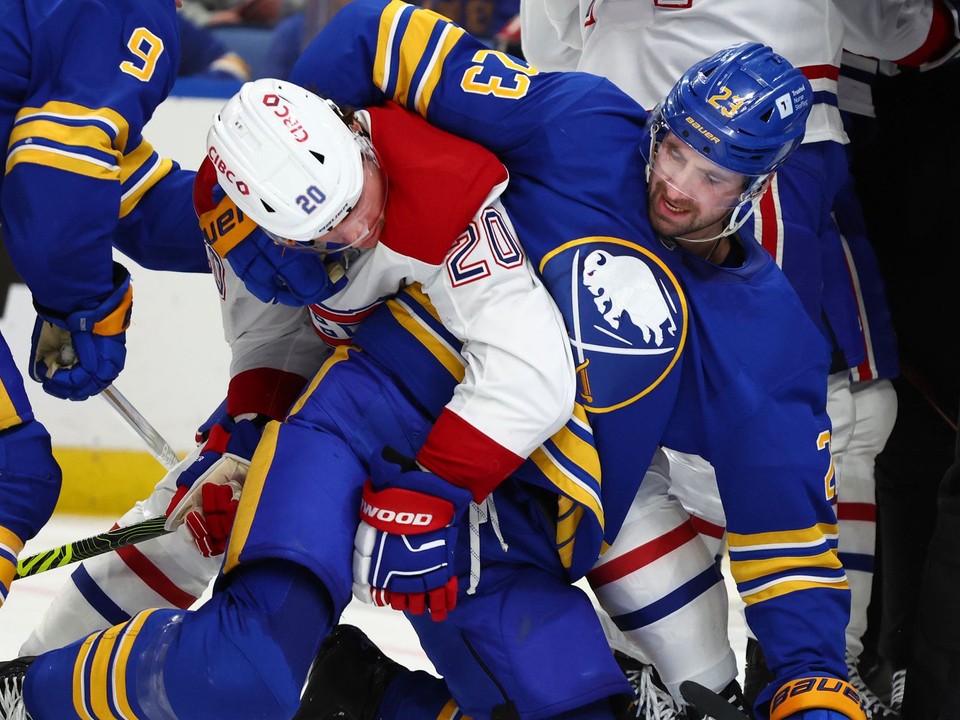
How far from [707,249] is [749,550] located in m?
0.46

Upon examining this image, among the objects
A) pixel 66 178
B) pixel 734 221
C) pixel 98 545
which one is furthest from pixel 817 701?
pixel 66 178

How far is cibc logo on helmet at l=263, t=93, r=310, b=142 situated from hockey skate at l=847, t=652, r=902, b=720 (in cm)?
148

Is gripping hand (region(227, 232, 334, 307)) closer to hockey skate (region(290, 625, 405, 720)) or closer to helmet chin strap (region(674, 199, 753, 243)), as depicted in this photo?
helmet chin strap (region(674, 199, 753, 243))

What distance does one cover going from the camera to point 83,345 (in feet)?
6.61

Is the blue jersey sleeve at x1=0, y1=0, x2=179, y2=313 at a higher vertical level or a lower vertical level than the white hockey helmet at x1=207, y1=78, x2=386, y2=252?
lower

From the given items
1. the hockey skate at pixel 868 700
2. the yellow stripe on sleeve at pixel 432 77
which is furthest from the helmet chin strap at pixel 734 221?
the hockey skate at pixel 868 700

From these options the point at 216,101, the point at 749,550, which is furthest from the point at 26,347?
the point at 749,550

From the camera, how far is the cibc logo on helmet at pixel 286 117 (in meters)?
1.62

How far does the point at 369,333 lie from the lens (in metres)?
1.90

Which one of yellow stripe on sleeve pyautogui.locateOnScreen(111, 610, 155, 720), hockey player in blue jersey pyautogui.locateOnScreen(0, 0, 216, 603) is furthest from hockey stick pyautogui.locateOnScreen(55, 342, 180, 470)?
yellow stripe on sleeve pyautogui.locateOnScreen(111, 610, 155, 720)

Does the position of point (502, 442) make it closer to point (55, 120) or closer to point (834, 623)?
point (834, 623)

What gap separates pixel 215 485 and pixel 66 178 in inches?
20.7

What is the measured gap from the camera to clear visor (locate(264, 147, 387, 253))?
5.50ft

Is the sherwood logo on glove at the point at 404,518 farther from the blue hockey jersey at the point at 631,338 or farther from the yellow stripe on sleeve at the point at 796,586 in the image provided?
the yellow stripe on sleeve at the point at 796,586
